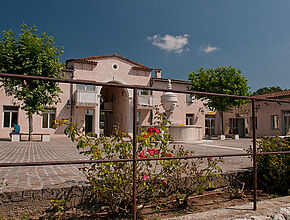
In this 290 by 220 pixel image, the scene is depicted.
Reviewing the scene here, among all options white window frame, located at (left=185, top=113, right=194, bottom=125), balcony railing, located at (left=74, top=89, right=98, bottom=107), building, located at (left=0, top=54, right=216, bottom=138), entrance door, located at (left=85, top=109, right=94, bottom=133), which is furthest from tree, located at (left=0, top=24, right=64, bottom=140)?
white window frame, located at (left=185, top=113, right=194, bottom=125)

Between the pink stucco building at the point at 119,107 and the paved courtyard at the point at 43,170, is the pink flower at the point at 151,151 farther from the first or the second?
the pink stucco building at the point at 119,107

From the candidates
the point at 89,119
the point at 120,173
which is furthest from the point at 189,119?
the point at 120,173

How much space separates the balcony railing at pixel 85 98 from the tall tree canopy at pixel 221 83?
29.4 ft

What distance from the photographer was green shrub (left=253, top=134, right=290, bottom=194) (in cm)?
343

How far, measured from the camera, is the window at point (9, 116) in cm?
1759

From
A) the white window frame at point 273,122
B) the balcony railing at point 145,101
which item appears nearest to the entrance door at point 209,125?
the white window frame at point 273,122

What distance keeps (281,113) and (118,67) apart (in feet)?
53.8

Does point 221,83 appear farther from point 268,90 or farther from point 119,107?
point 268,90

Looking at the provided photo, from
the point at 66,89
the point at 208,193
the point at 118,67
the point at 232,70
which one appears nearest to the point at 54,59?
the point at 66,89

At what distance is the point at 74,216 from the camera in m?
2.37

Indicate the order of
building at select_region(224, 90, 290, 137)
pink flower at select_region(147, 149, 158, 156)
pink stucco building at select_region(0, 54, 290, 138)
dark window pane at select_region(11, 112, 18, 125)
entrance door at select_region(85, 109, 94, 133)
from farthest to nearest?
building at select_region(224, 90, 290, 137), entrance door at select_region(85, 109, 94, 133), pink stucco building at select_region(0, 54, 290, 138), dark window pane at select_region(11, 112, 18, 125), pink flower at select_region(147, 149, 158, 156)

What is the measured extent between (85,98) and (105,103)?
693 cm

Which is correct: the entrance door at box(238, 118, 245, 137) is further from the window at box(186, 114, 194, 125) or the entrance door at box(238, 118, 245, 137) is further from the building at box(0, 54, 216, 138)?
the window at box(186, 114, 194, 125)

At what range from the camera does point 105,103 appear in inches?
1033
